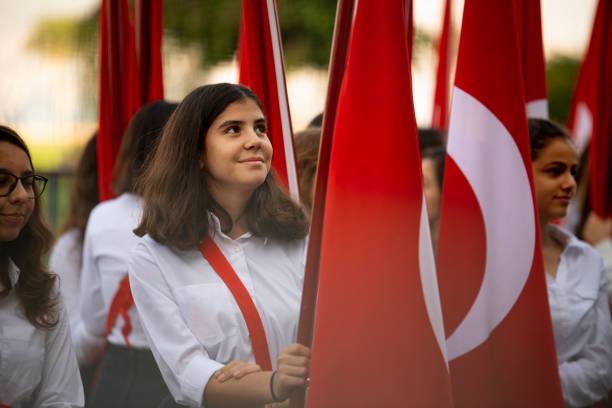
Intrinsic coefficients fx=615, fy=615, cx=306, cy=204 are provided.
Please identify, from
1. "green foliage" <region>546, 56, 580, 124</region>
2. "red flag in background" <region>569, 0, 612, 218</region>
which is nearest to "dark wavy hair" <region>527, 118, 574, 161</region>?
"red flag in background" <region>569, 0, 612, 218</region>

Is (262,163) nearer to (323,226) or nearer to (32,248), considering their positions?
(323,226)

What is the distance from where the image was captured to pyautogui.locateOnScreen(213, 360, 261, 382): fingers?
1105mm

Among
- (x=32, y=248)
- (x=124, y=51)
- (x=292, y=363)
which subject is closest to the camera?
(x=292, y=363)

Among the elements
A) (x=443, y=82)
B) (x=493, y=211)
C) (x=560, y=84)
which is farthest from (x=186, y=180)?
(x=560, y=84)

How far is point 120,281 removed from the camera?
1794mm

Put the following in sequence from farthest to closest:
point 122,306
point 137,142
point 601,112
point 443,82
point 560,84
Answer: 1. point 560,84
2. point 443,82
3. point 601,112
4. point 122,306
5. point 137,142

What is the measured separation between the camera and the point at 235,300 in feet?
3.83

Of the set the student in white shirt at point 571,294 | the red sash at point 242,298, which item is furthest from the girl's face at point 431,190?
the red sash at point 242,298

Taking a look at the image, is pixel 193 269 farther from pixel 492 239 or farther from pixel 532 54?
pixel 532 54

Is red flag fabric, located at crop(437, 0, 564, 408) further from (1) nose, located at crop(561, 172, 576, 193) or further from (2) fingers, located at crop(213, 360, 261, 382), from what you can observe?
(2) fingers, located at crop(213, 360, 261, 382)

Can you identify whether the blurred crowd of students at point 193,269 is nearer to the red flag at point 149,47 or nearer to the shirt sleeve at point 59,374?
the shirt sleeve at point 59,374

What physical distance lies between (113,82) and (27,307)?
939mm

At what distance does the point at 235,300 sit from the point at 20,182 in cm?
45

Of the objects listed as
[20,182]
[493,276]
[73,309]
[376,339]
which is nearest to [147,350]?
[73,309]
